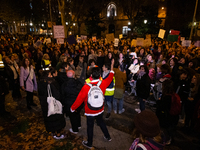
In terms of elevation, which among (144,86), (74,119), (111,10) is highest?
(111,10)

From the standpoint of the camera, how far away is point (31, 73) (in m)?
5.49

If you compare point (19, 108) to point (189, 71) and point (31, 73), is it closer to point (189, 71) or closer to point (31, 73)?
point (31, 73)

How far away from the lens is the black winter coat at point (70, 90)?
3.83 m

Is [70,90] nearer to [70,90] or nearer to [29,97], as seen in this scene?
[70,90]

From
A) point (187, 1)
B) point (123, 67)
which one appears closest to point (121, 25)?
point (187, 1)

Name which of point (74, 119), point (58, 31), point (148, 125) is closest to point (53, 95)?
point (74, 119)

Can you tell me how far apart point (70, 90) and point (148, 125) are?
97.3 inches

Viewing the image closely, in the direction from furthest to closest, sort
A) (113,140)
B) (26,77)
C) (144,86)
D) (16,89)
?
(16,89) < (26,77) < (144,86) < (113,140)

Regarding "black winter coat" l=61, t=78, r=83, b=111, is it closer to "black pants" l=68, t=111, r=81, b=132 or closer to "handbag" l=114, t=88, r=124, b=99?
"black pants" l=68, t=111, r=81, b=132

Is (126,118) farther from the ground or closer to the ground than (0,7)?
closer to the ground

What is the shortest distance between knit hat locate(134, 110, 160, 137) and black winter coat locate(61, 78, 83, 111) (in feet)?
7.39

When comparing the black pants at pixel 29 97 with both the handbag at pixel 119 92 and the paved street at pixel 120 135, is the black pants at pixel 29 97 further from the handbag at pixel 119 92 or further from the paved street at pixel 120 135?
the handbag at pixel 119 92

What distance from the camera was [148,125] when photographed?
192 centimetres

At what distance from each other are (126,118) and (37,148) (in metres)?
3.12
